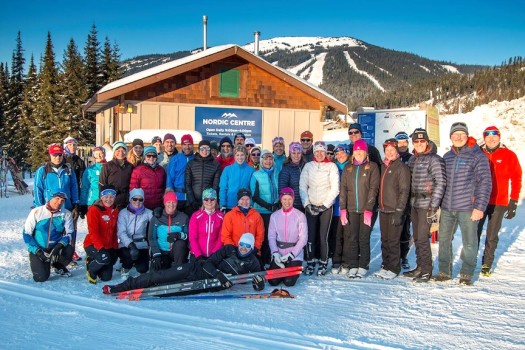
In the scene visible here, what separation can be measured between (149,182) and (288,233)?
209cm

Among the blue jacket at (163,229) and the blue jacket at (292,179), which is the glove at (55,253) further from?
the blue jacket at (292,179)

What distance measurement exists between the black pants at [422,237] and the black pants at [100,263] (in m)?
3.85

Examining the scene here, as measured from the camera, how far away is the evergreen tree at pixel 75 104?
30.0 m

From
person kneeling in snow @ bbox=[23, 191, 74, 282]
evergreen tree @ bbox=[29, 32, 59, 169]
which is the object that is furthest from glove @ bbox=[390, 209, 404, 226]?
evergreen tree @ bbox=[29, 32, 59, 169]

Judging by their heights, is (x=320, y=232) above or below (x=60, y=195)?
below

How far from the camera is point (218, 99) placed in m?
12.3

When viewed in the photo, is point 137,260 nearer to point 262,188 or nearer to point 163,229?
point 163,229

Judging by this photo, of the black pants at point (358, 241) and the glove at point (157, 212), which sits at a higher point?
the glove at point (157, 212)

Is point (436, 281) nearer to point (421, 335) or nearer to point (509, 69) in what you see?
point (421, 335)

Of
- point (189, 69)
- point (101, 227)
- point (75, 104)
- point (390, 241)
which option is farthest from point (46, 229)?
point (75, 104)

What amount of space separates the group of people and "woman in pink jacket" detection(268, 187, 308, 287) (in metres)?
0.01

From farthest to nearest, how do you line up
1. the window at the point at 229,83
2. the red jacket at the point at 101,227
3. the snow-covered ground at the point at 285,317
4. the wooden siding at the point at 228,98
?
the window at the point at 229,83 → the wooden siding at the point at 228,98 → the red jacket at the point at 101,227 → the snow-covered ground at the point at 285,317

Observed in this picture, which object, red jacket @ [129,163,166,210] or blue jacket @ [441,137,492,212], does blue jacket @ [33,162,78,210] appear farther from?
blue jacket @ [441,137,492,212]

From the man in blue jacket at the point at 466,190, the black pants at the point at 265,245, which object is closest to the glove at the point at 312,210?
the black pants at the point at 265,245
